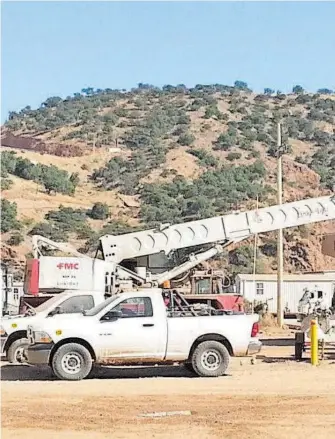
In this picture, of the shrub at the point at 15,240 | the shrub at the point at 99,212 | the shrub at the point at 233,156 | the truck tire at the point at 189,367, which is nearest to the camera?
the truck tire at the point at 189,367

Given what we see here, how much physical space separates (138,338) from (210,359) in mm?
1483

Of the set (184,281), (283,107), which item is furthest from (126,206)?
(184,281)

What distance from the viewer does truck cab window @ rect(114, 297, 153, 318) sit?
18.5m

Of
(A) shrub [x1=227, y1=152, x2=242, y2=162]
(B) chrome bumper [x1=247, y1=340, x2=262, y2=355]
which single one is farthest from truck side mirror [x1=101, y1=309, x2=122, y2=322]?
(A) shrub [x1=227, y1=152, x2=242, y2=162]

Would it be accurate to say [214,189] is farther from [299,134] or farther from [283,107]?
[283,107]

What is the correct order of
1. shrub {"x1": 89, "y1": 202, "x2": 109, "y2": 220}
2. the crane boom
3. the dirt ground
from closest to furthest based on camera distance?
the dirt ground
the crane boom
shrub {"x1": 89, "y1": 202, "x2": 109, "y2": 220}

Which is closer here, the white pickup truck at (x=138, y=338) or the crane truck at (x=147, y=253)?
the white pickup truck at (x=138, y=338)

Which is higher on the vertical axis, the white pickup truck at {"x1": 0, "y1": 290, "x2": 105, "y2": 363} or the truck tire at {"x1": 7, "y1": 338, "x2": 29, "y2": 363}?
the white pickup truck at {"x1": 0, "y1": 290, "x2": 105, "y2": 363}

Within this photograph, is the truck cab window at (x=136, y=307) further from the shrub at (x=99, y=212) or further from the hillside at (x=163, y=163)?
the shrub at (x=99, y=212)

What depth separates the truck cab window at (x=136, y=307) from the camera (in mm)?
18484

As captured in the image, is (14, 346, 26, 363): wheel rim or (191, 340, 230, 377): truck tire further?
(14, 346, 26, 363): wheel rim

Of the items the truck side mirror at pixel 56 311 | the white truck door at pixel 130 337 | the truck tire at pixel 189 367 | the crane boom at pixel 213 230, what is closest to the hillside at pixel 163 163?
the crane boom at pixel 213 230

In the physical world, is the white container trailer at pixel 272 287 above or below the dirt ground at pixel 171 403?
above

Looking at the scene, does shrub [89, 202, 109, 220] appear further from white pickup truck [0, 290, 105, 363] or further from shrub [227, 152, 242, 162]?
white pickup truck [0, 290, 105, 363]
